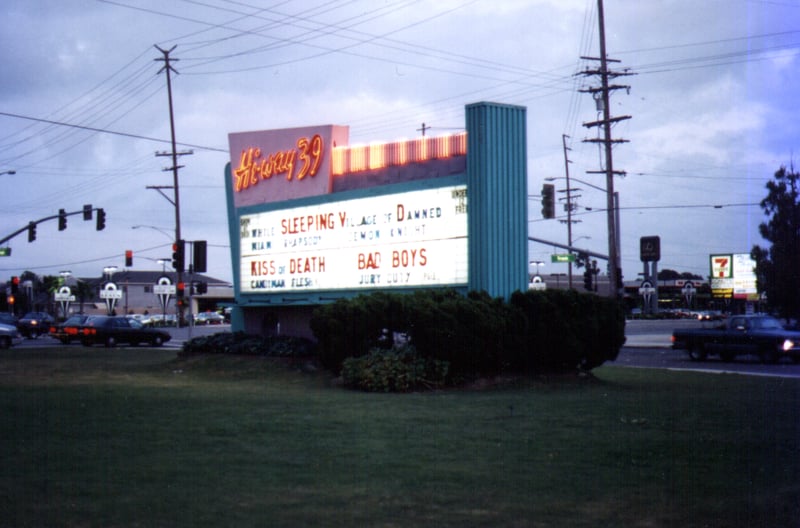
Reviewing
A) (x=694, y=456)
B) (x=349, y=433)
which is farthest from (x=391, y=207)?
(x=694, y=456)

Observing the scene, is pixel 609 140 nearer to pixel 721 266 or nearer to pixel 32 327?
pixel 32 327

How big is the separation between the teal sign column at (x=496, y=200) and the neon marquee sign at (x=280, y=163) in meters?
5.38

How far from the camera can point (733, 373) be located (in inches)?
970

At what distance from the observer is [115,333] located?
4550 centimetres

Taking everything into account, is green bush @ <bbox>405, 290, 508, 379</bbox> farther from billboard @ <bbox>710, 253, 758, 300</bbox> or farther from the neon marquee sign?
billboard @ <bbox>710, 253, 758, 300</bbox>

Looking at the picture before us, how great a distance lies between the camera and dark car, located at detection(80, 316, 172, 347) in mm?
45344

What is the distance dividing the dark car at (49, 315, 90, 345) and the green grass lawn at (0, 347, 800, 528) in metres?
29.3

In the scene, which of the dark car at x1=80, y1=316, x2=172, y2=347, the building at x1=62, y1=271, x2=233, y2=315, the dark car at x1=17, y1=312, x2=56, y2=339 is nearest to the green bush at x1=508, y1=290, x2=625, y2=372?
the dark car at x1=80, y1=316, x2=172, y2=347

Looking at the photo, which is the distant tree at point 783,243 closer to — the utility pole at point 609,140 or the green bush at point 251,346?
the utility pole at point 609,140

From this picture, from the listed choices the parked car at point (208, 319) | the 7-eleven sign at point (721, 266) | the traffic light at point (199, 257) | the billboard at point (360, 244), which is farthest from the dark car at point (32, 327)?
the 7-eleven sign at point (721, 266)

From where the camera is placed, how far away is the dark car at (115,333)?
149 ft

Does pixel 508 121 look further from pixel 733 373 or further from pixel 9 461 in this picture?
pixel 9 461

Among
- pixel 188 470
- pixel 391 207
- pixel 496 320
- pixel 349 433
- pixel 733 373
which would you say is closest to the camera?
pixel 188 470

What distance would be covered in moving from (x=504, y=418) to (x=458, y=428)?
130 centimetres
